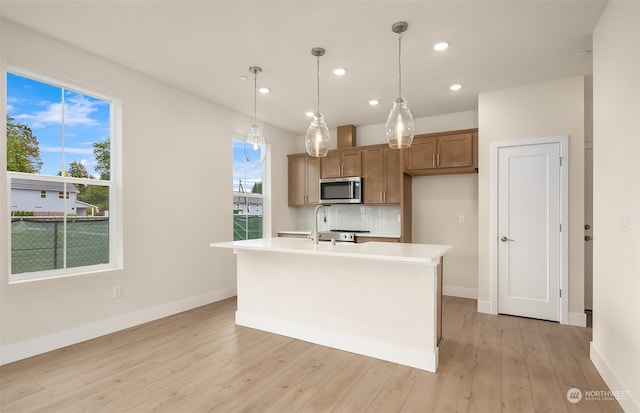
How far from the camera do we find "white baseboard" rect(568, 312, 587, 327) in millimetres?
3562

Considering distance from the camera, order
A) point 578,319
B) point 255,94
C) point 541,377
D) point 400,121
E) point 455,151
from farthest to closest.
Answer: point 455,151 < point 255,94 < point 578,319 < point 400,121 < point 541,377

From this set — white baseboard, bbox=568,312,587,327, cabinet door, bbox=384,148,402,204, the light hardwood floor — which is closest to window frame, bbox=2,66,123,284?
the light hardwood floor

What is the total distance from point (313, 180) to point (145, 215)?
291 centimetres

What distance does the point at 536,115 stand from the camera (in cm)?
381

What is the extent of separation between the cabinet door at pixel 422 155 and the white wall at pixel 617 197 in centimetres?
206

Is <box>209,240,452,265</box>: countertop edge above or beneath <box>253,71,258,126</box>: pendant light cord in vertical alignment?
beneath

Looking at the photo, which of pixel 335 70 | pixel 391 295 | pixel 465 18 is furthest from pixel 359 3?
pixel 391 295

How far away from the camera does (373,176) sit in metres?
5.21

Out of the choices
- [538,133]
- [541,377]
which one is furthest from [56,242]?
[538,133]

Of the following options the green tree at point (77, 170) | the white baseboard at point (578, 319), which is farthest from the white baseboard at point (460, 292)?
the green tree at point (77, 170)

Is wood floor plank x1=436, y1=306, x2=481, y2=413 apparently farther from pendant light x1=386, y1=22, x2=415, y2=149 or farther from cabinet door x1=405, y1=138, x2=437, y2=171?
cabinet door x1=405, y1=138, x2=437, y2=171

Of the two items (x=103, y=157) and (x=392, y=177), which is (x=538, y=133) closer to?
(x=392, y=177)

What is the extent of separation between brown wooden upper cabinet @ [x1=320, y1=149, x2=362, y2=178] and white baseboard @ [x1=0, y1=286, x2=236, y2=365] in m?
2.76

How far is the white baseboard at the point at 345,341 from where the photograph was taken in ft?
8.48
